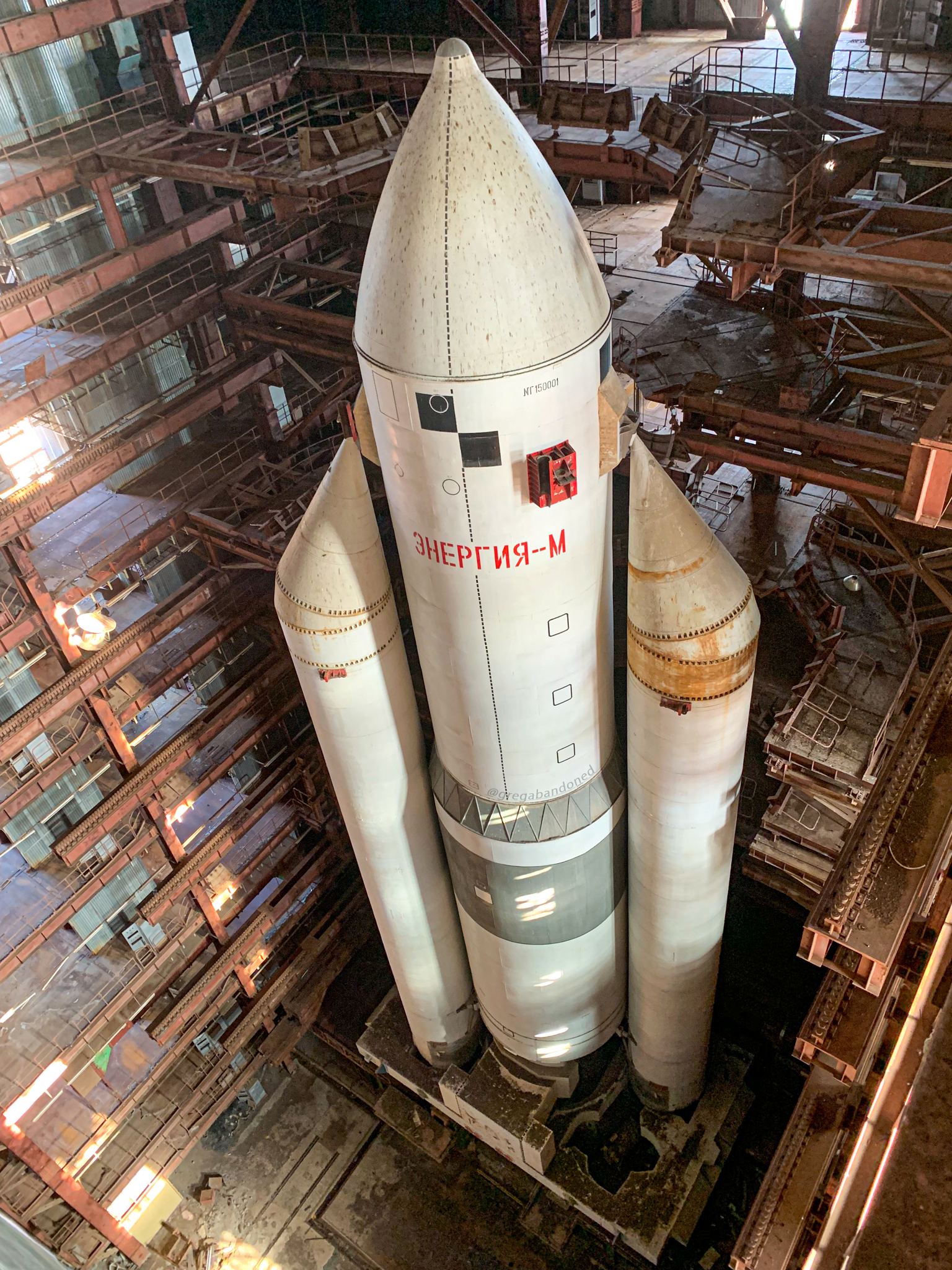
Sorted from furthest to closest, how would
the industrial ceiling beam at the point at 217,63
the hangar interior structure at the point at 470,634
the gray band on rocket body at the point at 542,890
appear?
the industrial ceiling beam at the point at 217,63 → the gray band on rocket body at the point at 542,890 → the hangar interior structure at the point at 470,634

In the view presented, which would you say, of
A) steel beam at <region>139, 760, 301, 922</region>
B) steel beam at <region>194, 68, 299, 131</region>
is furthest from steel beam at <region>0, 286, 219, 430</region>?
steel beam at <region>139, 760, 301, 922</region>

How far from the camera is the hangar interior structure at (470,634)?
13.2 m

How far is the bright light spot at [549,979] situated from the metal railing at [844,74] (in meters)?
18.7

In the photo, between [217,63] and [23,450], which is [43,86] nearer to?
[217,63]

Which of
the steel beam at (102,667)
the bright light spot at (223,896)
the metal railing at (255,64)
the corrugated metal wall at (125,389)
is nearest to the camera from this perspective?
the steel beam at (102,667)

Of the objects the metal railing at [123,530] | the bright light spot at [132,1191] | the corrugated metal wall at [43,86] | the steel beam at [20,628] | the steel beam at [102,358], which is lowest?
the bright light spot at [132,1191]

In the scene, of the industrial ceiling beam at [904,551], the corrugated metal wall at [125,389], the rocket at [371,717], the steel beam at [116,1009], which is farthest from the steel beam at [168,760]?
the industrial ceiling beam at [904,551]

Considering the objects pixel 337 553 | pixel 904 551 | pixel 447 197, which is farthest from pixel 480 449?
pixel 904 551

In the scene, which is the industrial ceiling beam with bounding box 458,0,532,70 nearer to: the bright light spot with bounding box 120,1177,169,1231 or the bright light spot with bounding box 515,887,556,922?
the bright light spot with bounding box 515,887,556,922

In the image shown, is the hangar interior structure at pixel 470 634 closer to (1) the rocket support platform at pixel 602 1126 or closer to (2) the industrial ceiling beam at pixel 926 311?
(1) the rocket support platform at pixel 602 1126

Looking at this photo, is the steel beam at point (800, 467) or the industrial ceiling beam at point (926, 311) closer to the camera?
the steel beam at point (800, 467)

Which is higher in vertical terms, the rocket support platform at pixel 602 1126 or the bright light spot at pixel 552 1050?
the bright light spot at pixel 552 1050

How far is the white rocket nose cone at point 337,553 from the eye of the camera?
15.8 m

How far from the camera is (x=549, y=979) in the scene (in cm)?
2069
